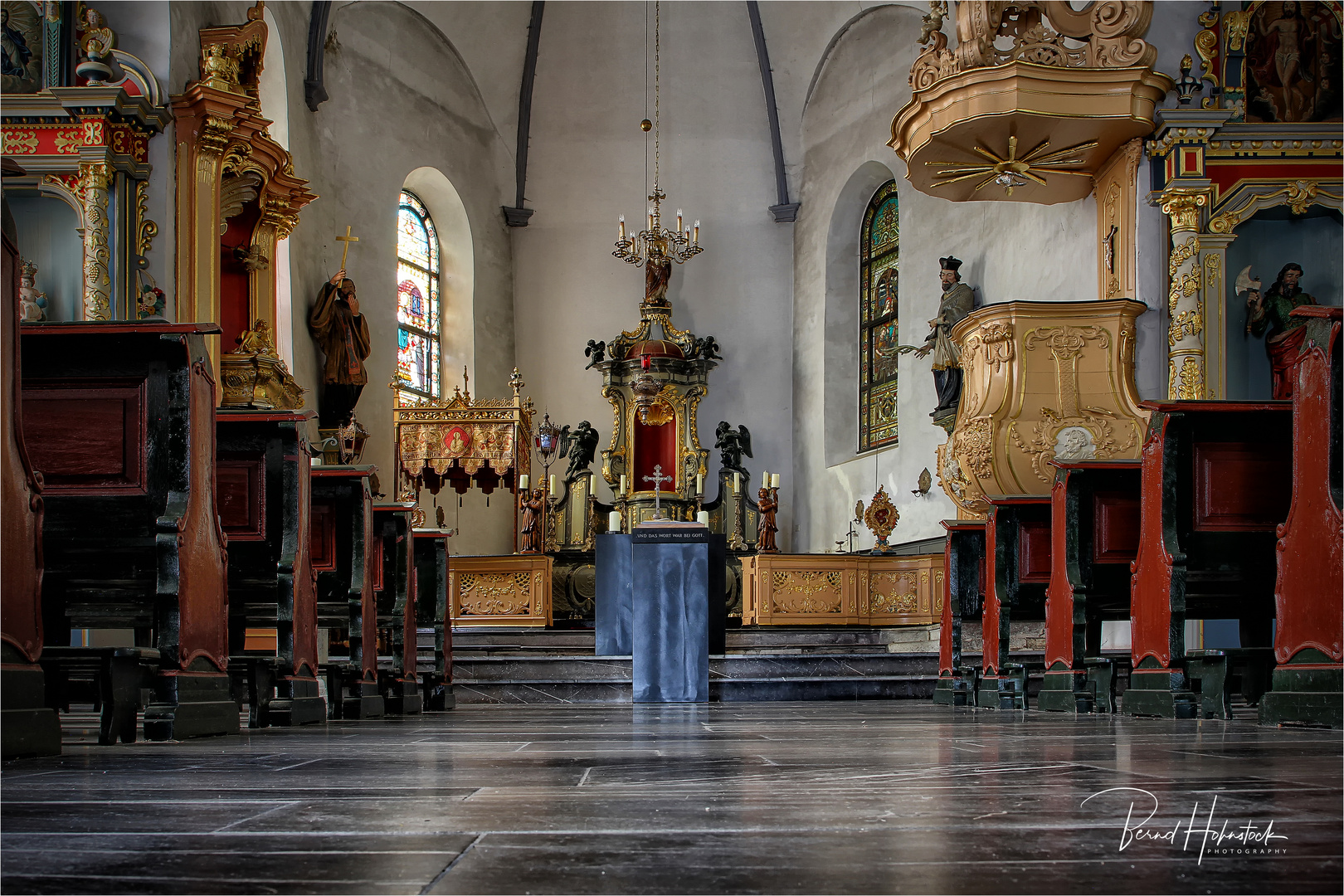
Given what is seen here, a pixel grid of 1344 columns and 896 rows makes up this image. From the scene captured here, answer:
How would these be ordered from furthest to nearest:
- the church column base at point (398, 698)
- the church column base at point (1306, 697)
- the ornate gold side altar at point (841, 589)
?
the ornate gold side altar at point (841, 589), the church column base at point (398, 698), the church column base at point (1306, 697)

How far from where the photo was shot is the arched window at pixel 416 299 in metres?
17.1

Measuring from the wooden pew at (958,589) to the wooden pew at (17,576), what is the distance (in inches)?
224

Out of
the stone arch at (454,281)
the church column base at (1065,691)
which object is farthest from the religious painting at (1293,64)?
the stone arch at (454,281)

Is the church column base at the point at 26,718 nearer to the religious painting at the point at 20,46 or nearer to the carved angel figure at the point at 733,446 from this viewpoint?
the religious painting at the point at 20,46

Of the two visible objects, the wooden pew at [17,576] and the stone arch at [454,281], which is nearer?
the wooden pew at [17,576]

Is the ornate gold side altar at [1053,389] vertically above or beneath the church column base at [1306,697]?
above

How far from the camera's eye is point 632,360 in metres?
17.2

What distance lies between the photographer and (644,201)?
19.4 meters

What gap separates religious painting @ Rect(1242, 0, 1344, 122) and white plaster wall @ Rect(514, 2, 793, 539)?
31.7 feet

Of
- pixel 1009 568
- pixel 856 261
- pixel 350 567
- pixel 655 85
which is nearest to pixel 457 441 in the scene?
pixel 856 261

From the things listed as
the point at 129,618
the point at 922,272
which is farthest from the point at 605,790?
the point at 922,272

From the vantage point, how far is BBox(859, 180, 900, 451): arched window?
17273 millimetres

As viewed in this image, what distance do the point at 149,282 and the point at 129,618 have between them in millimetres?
5589

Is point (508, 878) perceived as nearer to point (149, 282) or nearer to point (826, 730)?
point (826, 730)
